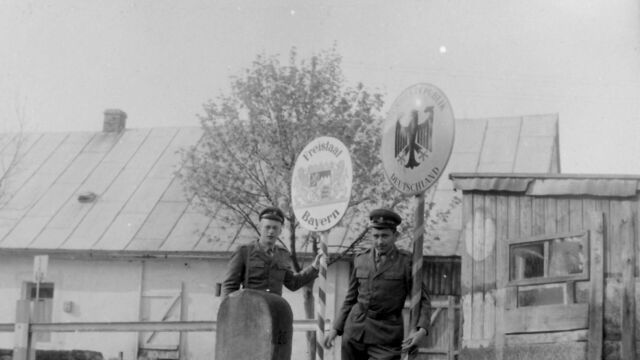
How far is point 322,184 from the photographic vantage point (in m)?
9.00

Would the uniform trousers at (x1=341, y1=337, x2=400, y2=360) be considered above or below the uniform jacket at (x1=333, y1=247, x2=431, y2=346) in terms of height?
below

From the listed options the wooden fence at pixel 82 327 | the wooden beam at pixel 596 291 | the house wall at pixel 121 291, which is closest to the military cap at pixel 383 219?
the wooden fence at pixel 82 327

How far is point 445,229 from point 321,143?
46.8ft

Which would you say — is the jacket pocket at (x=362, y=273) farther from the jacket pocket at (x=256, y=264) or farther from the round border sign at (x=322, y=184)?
the jacket pocket at (x=256, y=264)

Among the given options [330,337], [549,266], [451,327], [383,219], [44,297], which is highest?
[44,297]

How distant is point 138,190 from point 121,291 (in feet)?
11.9

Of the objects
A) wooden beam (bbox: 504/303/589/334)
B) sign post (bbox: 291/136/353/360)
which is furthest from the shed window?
sign post (bbox: 291/136/353/360)

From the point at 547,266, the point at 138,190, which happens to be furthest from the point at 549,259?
the point at 138,190

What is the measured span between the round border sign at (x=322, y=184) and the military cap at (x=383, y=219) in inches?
34.2

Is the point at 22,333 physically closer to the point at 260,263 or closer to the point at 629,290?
the point at 260,263

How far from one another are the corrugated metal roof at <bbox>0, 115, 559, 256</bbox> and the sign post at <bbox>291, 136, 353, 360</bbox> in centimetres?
1274

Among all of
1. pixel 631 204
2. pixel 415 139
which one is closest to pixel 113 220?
pixel 631 204

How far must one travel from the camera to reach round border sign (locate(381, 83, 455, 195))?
7.18 metres

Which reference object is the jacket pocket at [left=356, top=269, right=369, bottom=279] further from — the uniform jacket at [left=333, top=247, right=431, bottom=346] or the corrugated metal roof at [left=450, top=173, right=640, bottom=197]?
the corrugated metal roof at [left=450, top=173, right=640, bottom=197]
